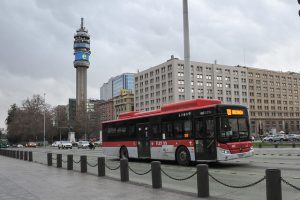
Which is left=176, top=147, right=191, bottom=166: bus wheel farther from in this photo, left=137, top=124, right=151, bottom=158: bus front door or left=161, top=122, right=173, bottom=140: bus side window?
left=137, top=124, right=151, bottom=158: bus front door

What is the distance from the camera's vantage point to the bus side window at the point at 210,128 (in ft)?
59.1

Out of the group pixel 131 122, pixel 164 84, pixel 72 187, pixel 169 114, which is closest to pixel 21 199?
pixel 72 187

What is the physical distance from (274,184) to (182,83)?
14898 centimetres

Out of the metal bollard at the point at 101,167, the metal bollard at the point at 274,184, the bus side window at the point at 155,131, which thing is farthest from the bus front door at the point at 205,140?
the metal bollard at the point at 274,184

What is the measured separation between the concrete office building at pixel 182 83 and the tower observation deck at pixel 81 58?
25298 millimetres

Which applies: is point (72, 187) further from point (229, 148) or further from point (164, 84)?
point (164, 84)

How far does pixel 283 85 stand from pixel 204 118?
603 ft

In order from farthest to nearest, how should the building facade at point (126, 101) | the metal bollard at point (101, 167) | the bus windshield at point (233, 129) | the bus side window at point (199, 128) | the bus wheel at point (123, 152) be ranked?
1. the building facade at point (126, 101)
2. the bus wheel at point (123, 152)
3. the bus side window at point (199, 128)
4. the bus windshield at point (233, 129)
5. the metal bollard at point (101, 167)

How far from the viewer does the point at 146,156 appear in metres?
22.9

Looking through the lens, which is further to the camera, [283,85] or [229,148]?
[283,85]

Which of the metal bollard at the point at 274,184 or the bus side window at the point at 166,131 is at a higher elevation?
the bus side window at the point at 166,131

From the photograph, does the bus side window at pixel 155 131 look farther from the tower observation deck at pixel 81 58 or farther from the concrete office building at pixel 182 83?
the tower observation deck at pixel 81 58

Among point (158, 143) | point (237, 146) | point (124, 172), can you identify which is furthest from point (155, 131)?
point (124, 172)

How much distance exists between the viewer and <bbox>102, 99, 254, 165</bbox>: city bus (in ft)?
58.7
